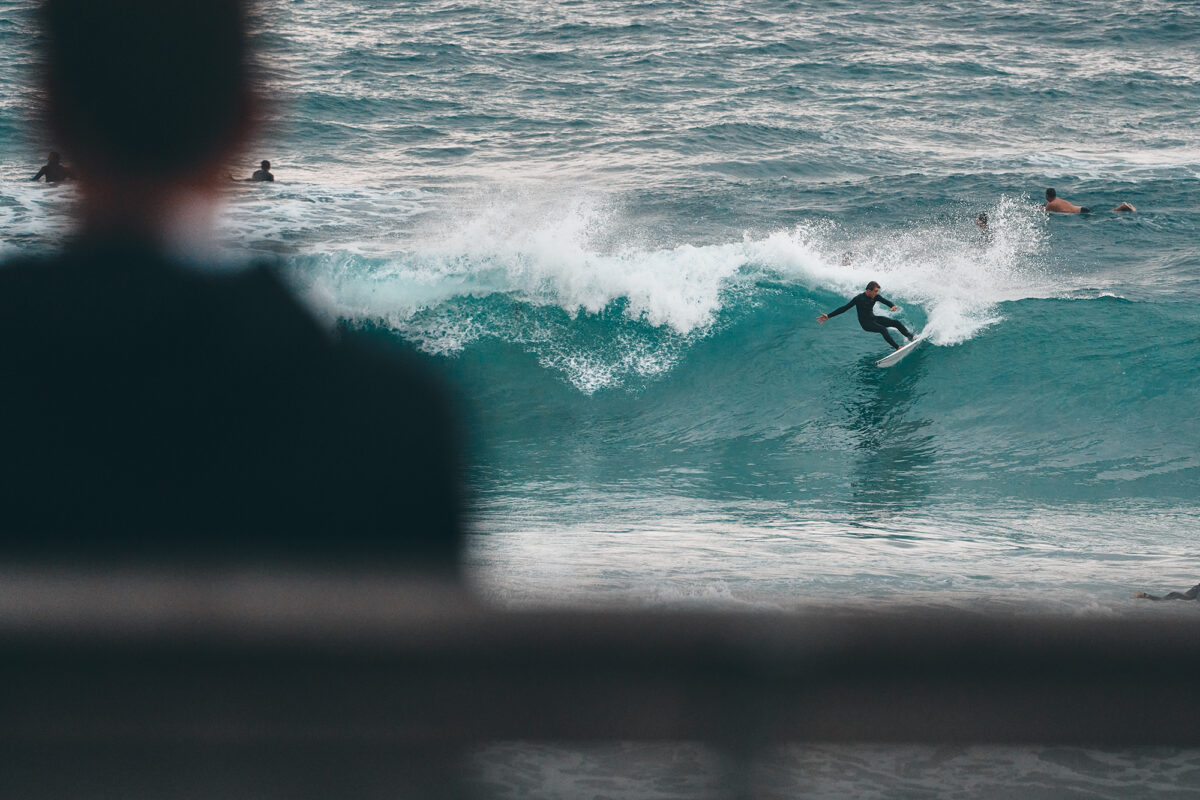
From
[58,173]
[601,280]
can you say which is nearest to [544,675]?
[58,173]

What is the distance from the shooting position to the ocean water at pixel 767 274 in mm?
7293

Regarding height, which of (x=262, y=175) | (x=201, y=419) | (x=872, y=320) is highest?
(x=262, y=175)

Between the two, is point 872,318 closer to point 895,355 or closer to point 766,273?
point 895,355

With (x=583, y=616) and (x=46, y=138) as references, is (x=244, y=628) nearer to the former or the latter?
(x=583, y=616)

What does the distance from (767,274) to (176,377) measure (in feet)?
41.5

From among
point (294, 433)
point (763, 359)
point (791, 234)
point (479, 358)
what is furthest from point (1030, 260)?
point (294, 433)

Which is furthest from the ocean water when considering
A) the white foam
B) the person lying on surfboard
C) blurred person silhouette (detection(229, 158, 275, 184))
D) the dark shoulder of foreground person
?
blurred person silhouette (detection(229, 158, 275, 184))

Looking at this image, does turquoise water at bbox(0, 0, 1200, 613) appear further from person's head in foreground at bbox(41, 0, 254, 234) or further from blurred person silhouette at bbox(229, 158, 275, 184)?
blurred person silhouette at bbox(229, 158, 275, 184)

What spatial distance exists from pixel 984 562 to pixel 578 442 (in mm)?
4637

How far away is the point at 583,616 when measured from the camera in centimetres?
114

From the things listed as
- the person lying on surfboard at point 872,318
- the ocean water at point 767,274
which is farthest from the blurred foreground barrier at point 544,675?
the person lying on surfboard at point 872,318

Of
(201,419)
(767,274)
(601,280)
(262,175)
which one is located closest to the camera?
(201,419)

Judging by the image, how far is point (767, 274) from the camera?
1377 cm

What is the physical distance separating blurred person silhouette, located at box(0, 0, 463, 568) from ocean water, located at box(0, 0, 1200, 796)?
0.19 metres
